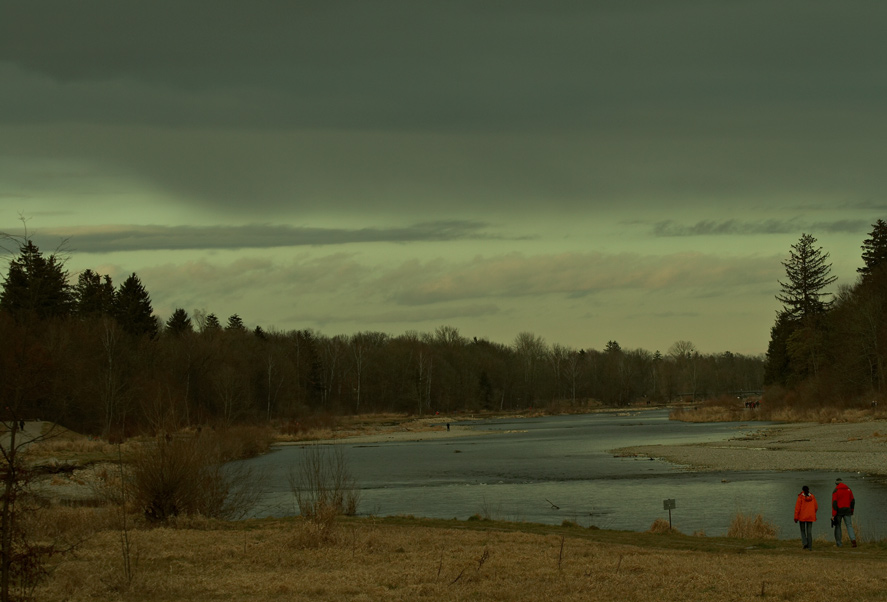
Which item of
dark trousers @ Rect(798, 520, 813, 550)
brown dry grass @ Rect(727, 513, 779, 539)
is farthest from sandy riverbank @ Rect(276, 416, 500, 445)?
dark trousers @ Rect(798, 520, 813, 550)

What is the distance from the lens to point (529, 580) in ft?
45.1

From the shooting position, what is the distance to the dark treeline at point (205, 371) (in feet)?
75.2

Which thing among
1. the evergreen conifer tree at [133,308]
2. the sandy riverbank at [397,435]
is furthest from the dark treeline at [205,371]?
the sandy riverbank at [397,435]

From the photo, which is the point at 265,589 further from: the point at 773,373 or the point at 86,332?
the point at 773,373

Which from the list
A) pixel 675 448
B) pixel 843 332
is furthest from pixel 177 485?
pixel 843 332

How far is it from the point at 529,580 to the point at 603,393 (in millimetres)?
182667

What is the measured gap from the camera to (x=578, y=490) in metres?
38.6

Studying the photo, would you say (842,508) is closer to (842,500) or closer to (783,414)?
(842,500)

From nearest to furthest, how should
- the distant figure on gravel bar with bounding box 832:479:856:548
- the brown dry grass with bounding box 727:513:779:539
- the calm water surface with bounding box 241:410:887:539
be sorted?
the distant figure on gravel bar with bounding box 832:479:856:548 < the brown dry grass with bounding box 727:513:779:539 < the calm water surface with bounding box 241:410:887:539

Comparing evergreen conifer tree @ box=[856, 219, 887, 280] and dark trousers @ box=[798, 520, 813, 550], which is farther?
evergreen conifer tree @ box=[856, 219, 887, 280]

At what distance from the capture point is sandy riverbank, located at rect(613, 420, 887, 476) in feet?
143

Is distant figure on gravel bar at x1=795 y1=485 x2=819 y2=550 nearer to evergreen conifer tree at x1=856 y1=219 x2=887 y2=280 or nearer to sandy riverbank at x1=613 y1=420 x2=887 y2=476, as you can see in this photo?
sandy riverbank at x1=613 y1=420 x2=887 y2=476

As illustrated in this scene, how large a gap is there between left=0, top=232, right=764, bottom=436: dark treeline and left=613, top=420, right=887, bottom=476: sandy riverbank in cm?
2819

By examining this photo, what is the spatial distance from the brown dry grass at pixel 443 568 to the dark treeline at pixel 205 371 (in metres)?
3.40
